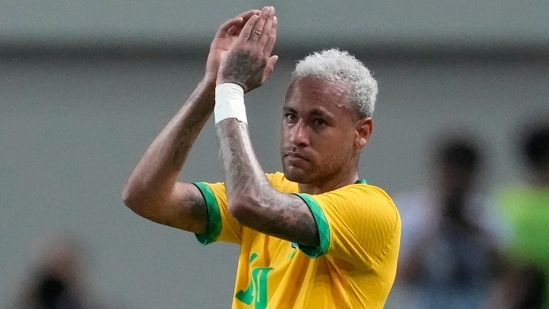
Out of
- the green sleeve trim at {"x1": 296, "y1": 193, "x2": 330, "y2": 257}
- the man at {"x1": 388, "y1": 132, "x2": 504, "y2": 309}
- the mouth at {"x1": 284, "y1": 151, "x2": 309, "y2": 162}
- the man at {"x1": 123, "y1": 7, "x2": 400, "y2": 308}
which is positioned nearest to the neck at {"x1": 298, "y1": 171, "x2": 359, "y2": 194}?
the man at {"x1": 123, "y1": 7, "x2": 400, "y2": 308}

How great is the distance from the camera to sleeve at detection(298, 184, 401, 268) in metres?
3.42

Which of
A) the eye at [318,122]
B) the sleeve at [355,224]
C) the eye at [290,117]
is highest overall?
the eye at [318,122]

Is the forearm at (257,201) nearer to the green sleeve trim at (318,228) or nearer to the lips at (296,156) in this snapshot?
the green sleeve trim at (318,228)

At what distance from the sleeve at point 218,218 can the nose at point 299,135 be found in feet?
1.21

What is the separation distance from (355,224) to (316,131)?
0.29 metres

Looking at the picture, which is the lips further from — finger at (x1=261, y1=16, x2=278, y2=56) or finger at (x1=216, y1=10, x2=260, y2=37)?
finger at (x1=216, y1=10, x2=260, y2=37)

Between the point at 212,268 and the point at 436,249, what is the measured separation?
2372mm

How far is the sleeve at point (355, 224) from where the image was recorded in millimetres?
3424

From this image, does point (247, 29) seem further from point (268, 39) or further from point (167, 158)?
point (167, 158)

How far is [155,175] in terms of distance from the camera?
371 centimetres

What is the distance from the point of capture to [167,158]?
3.72m

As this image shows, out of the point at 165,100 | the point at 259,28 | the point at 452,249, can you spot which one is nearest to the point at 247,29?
the point at 259,28

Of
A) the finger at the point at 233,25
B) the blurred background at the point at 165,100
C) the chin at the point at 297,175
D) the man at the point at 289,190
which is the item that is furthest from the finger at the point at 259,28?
the blurred background at the point at 165,100

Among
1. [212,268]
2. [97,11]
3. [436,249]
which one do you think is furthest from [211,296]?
[436,249]
